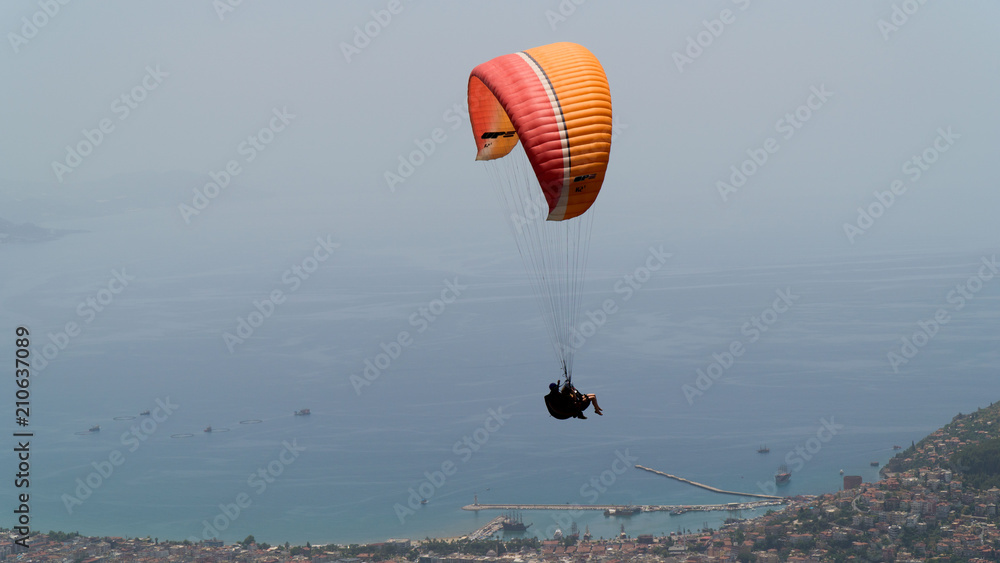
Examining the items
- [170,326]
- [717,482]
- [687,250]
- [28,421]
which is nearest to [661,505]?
[717,482]

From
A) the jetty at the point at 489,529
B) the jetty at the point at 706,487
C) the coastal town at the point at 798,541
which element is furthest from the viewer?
the jetty at the point at 706,487

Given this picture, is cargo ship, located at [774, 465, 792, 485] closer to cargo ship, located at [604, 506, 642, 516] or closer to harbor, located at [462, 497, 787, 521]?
harbor, located at [462, 497, 787, 521]

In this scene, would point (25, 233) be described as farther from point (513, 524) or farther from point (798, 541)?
point (798, 541)

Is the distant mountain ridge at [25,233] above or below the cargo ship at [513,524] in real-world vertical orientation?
above

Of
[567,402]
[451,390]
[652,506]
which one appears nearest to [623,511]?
[652,506]

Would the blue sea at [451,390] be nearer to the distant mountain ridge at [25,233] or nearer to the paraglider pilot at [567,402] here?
the distant mountain ridge at [25,233]

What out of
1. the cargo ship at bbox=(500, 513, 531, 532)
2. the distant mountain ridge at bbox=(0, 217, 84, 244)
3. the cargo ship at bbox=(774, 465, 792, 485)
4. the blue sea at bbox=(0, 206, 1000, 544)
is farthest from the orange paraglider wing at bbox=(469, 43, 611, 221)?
the distant mountain ridge at bbox=(0, 217, 84, 244)

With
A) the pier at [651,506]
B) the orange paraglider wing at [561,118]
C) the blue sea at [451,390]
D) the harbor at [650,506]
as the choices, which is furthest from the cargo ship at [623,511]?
the orange paraglider wing at [561,118]
